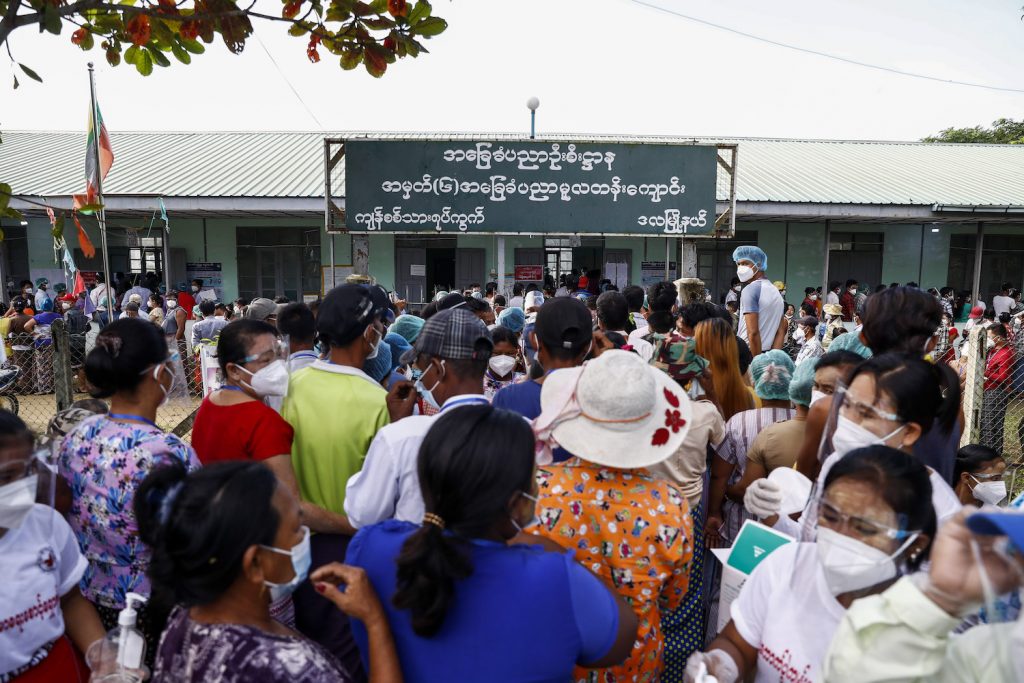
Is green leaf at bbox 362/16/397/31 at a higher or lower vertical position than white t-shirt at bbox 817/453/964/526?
higher

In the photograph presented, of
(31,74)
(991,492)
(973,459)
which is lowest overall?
(991,492)

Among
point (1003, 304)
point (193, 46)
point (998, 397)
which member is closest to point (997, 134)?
point (1003, 304)

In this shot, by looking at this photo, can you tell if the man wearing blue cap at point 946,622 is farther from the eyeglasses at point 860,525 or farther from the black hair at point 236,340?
the black hair at point 236,340

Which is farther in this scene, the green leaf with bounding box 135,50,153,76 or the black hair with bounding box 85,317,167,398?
the green leaf with bounding box 135,50,153,76

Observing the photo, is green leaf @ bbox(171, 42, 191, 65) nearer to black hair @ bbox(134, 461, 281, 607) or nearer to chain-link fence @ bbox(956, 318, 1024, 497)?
black hair @ bbox(134, 461, 281, 607)

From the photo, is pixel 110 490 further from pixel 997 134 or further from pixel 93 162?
pixel 997 134

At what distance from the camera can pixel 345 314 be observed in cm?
255

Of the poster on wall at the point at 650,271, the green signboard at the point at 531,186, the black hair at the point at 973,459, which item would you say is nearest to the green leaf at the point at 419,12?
the black hair at the point at 973,459

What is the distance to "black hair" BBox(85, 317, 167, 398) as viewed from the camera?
2.17m

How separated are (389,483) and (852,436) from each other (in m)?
1.60

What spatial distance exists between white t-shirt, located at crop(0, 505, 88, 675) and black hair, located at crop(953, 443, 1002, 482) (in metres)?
4.13

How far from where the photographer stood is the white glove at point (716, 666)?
1643mm

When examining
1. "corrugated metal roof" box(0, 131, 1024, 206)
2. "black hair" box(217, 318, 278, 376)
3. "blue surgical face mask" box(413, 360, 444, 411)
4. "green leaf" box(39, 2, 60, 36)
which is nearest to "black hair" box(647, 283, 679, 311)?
"blue surgical face mask" box(413, 360, 444, 411)

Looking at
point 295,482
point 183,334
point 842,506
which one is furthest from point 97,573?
point 183,334
